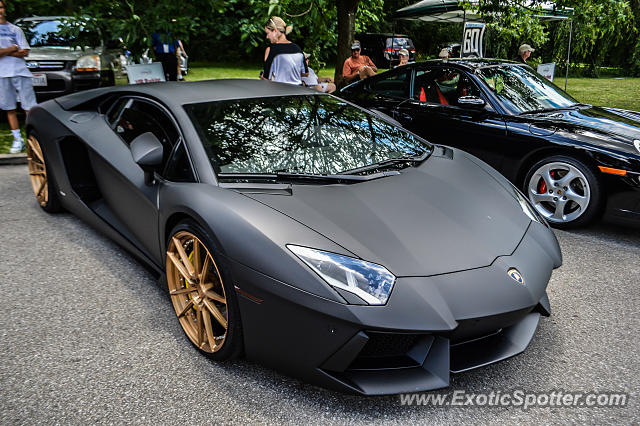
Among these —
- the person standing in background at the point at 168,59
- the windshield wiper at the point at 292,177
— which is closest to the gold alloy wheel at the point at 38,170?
the windshield wiper at the point at 292,177

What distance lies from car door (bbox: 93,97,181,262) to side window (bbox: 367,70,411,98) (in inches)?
122

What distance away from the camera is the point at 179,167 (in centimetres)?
280

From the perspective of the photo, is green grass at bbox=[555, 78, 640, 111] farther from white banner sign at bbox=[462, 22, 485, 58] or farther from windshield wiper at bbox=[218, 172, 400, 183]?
windshield wiper at bbox=[218, 172, 400, 183]

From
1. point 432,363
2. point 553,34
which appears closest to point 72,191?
point 432,363

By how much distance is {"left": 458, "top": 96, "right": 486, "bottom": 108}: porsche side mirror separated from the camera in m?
4.95

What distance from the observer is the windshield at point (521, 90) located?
4969mm

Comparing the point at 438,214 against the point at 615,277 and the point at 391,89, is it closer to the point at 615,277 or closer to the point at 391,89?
the point at 615,277

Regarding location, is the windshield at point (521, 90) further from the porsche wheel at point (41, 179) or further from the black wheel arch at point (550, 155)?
the porsche wheel at point (41, 179)

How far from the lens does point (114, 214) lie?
11.6 feet

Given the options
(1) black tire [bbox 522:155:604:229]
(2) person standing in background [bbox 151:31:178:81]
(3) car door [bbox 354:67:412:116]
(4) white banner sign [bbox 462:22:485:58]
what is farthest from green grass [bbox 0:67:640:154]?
(1) black tire [bbox 522:155:604:229]

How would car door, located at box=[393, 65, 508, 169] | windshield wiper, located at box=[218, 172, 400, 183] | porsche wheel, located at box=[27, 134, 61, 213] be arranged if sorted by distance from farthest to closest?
car door, located at box=[393, 65, 508, 169] → porsche wheel, located at box=[27, 134, 61, 213] → windshield wiper, located at box=[218, 172, 400, 183]

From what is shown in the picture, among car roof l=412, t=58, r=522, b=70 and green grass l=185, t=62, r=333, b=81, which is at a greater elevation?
car roof l=412, t=58, r=522, b=70

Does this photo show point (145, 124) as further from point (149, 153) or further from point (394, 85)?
point (394, 85)

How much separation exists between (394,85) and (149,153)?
3605mm
